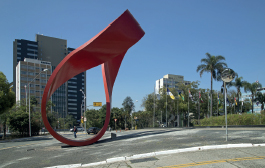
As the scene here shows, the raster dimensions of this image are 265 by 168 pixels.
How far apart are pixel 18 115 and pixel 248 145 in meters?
32.5

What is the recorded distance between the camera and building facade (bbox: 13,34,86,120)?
115m

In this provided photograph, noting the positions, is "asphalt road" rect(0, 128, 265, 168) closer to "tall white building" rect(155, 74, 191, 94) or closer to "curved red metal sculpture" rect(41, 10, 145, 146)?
"curved red metal sculpture" rect(41, 10, 145, 146)

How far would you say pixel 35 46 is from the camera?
382 ft

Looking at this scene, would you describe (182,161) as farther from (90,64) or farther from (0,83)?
(0,83)

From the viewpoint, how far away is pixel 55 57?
121 m

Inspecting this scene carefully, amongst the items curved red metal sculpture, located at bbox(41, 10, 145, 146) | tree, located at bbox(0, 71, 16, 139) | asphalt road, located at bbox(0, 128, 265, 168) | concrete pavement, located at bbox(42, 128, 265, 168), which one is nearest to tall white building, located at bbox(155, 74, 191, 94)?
tree, located at bbox(0, 71, 16, 139)

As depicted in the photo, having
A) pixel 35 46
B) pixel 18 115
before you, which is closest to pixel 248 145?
pixel 18 115

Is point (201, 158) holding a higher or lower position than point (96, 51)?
lower

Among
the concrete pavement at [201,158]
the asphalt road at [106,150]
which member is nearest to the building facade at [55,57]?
the asphalt road at [106,150]

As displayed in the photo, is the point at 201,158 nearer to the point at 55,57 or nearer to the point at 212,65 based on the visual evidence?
the point at 212,65

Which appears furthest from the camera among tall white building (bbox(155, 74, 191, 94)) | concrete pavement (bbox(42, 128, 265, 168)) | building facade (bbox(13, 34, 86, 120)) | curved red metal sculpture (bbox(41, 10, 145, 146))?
building facade (bbox(13, 34, 86, 120))

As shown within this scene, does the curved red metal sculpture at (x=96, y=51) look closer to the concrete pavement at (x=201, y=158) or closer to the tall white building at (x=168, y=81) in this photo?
the concrete pavement at (x=201, y=158)

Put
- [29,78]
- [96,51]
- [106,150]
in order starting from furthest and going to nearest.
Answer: [29,78] → [96,51] → [106,150]

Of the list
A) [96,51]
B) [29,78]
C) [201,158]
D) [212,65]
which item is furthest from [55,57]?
[201,158]
